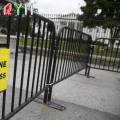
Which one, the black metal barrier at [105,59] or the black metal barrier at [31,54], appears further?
the black metal barrier at [105,59]

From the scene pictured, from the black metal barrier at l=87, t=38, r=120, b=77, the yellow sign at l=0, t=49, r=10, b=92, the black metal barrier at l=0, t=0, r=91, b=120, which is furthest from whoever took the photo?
the black metal barrier at l=87, t=38, r=120, b=77

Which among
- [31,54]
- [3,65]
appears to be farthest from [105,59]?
[3,65]

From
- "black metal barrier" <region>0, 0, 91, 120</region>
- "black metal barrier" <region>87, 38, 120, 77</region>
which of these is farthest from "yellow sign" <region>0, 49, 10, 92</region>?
"black metal barrier" <region>87, 38, 120, 77</region>

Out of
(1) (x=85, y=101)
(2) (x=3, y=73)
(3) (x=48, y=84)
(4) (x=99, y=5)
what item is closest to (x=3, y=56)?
(2) (x=3, y=73)

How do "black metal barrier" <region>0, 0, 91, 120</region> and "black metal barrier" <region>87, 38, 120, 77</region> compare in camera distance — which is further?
"black metal barrier" <region>87, 38, 120, 77</region>

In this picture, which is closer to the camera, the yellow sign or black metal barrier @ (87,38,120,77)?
the yellow sign

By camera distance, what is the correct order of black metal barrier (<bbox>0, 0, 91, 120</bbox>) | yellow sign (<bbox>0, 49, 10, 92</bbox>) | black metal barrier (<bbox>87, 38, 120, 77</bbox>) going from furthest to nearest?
black metal barrier (<bbox>87, 38, 120, 77</bbox>)
black metal barrier (<bbox>0, 0, 91, 120</bbox>)
yellow sign (<bbox>0, 49, 10, 92</bbox>)

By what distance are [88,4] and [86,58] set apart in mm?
14753

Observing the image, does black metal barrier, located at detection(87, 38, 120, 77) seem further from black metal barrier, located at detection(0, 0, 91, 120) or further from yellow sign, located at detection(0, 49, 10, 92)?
yellow sign, located at detection(0, 49, 10, 92)

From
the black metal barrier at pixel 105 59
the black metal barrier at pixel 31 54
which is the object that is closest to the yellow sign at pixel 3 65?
the black metal barrier at pixel 31 54

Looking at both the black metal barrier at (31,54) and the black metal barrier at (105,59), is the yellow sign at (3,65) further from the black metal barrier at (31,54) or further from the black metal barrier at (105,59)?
the black metal barrier at (105,59)

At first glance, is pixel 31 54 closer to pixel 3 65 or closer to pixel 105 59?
pixel 3 65

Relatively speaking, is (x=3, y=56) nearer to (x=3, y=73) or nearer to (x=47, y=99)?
(x=3, y=73)

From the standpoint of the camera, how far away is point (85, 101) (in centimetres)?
276
